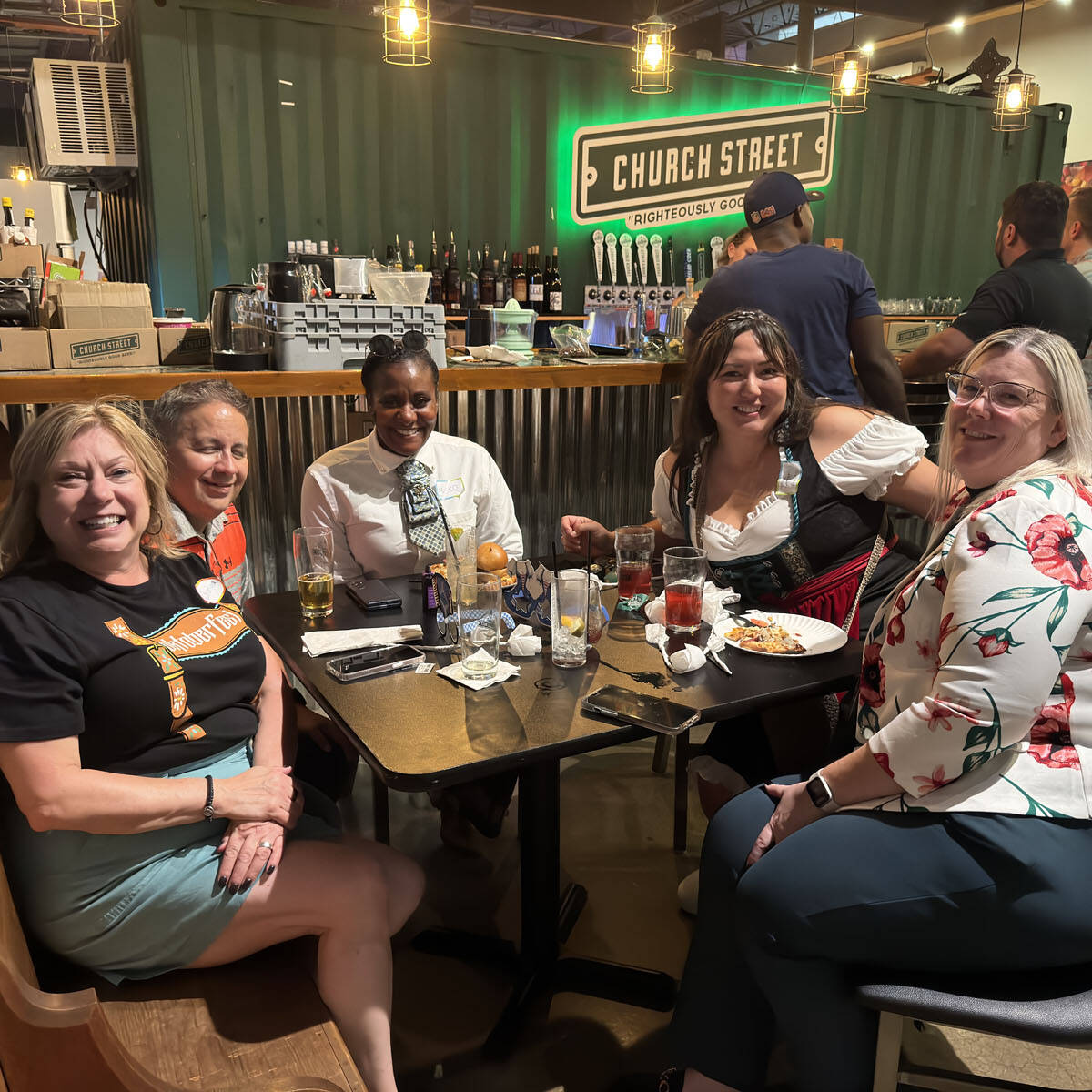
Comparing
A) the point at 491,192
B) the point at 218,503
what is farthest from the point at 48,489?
the point at 491,192

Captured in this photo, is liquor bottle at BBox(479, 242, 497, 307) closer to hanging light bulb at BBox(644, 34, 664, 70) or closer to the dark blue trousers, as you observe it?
hanging light bulb at BBox(644, 34, 664, 70)

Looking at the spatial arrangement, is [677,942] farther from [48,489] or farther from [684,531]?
[48,489]

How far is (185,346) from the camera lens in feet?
11.3

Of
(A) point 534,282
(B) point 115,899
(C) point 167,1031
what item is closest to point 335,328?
(B) point 115,899

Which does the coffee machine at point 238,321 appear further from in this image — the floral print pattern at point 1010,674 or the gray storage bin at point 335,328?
the floral print pattern at point 1010,674

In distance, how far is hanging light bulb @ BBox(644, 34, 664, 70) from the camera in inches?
206

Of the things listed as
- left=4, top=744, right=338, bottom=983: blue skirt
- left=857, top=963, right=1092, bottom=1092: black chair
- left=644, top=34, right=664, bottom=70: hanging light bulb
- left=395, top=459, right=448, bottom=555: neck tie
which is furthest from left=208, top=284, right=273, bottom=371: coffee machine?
left=644, top=34, right=664, bottom=70: hanging light bulb

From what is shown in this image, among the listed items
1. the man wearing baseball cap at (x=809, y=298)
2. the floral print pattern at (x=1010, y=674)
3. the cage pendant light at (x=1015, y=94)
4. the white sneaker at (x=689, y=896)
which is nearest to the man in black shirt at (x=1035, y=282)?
the man wearing baseball cap at (x=809, y=298)

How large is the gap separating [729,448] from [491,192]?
4137 millimetres

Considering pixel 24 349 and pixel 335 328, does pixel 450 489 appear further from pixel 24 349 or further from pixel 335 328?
pixel 24 349

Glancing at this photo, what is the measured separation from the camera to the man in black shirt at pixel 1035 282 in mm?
3678

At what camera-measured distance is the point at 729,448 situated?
2.39 meters

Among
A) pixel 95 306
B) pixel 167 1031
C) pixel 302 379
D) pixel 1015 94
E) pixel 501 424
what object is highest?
pixel 1015 94

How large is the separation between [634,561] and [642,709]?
60 centimetres
